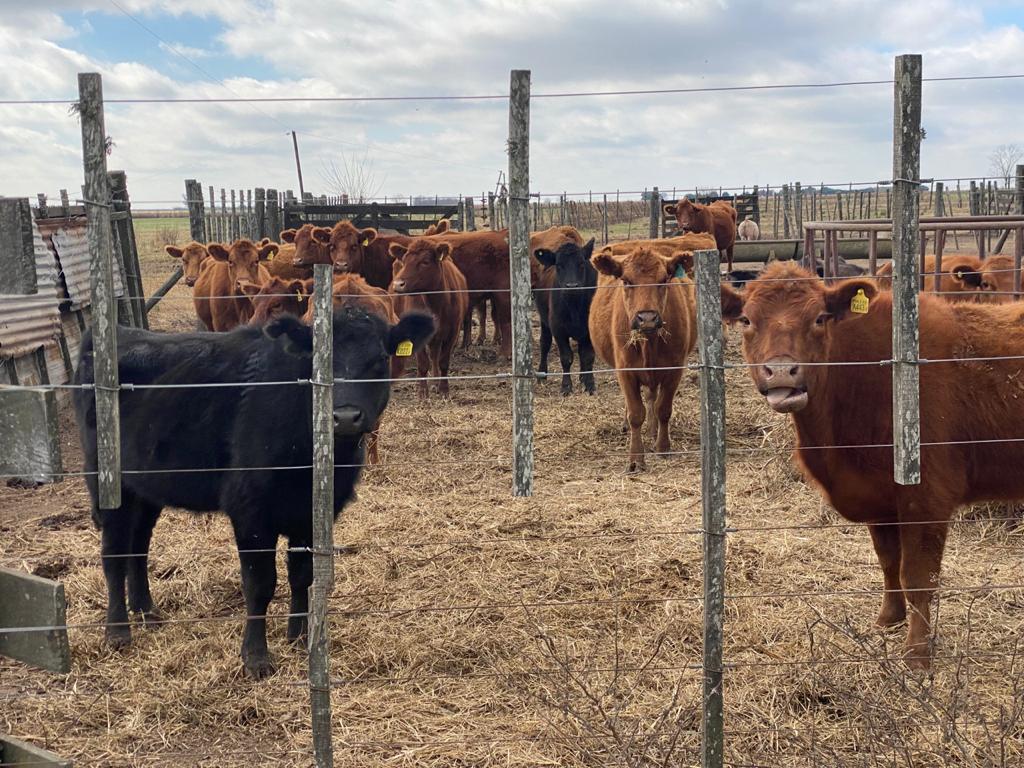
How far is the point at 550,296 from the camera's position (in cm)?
1285

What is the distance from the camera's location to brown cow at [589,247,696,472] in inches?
336

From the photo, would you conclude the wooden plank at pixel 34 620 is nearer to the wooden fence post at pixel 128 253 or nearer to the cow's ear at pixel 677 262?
the cow's ear at pixel 677 262

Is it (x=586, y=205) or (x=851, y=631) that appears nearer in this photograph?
(x=851, y=631)

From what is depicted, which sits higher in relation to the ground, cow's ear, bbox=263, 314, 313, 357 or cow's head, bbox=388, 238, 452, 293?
cow's head, bbox=388, 238, 452, 293

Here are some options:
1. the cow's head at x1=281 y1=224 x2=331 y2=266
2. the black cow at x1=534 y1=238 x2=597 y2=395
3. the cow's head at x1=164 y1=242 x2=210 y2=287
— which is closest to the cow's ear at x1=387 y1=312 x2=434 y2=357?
the black cow at x1=534 y1=238 x2=597 y2=395

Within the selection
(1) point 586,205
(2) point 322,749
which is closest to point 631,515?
(2) point 322,749

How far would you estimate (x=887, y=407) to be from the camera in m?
4.72

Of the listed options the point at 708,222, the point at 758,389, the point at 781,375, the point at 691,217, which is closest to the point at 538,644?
the point at 758,389

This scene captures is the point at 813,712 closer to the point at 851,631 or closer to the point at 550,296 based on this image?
the point at 851,631

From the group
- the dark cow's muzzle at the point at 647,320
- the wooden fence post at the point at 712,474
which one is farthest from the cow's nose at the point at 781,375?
the dark cow's muzzle at the point at 647,320

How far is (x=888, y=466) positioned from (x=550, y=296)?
8.49 meters

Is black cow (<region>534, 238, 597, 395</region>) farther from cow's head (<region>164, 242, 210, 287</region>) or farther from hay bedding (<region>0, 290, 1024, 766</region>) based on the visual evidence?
cow's head (<region>164, 242, 210, 287</region>)

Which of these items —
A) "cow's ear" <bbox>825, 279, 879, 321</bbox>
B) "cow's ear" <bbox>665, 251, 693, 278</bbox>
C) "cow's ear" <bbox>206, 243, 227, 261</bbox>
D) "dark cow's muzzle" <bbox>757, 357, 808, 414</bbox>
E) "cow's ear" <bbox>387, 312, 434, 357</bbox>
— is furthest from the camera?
"cow's ear" <bbox>206, 243, 227, 261</bbox>

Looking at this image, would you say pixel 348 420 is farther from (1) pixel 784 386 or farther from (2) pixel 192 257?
(2) pixel 192 257
